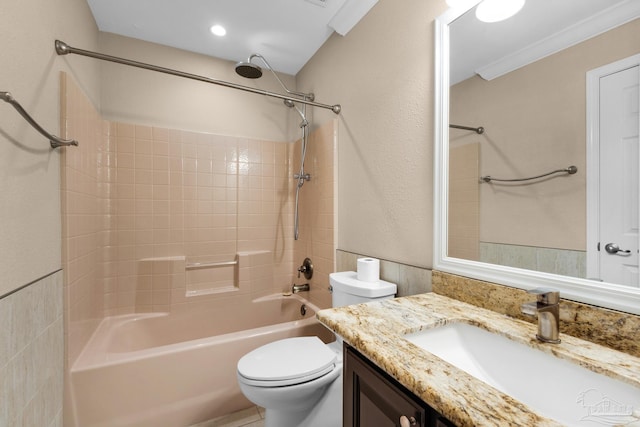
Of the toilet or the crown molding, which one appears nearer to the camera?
the crown molding

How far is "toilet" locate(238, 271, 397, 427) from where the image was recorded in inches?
44.8

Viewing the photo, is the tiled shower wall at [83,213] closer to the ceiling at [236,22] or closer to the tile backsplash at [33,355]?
the tile backsplash at [33,355]

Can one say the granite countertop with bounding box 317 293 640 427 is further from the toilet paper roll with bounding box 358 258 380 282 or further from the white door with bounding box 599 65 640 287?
the toilet paper roll with bounding box 358 258 380 282

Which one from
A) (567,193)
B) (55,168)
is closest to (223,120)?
(55,168)

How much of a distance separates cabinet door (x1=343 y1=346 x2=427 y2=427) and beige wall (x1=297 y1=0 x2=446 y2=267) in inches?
24.9

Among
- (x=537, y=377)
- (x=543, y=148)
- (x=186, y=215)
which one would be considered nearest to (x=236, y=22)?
(x=186, y=215)

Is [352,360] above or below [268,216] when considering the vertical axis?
below

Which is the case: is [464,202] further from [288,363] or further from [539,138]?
[288,363]

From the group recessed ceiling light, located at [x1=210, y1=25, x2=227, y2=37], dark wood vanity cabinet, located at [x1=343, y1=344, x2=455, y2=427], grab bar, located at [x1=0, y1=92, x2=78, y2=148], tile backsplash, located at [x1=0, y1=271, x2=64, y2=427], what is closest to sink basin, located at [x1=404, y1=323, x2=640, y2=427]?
dark wood vanity cabinet, located at [x1=343, y1=344, x2=455, y2=427]

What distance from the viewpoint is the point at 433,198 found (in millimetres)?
1159

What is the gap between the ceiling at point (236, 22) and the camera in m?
1.68

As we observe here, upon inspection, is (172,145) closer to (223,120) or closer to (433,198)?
(223,120)

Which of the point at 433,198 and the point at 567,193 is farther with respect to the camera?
the point at 433,198

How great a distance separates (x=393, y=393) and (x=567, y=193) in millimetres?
730
